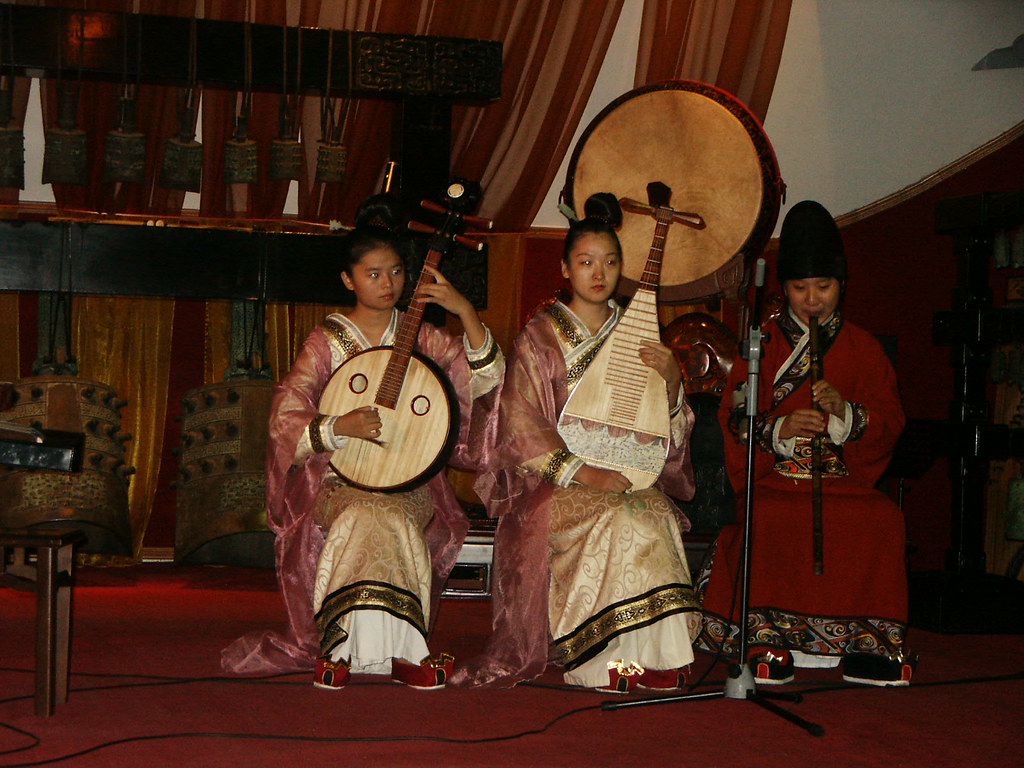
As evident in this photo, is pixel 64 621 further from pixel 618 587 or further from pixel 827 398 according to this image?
pixel 827 398

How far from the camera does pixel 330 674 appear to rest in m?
3.23

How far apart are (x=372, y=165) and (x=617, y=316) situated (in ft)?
7.30

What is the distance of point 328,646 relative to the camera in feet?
10.7

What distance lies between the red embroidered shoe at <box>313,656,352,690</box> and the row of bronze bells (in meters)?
2.08

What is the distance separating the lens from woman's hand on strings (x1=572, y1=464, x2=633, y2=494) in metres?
3.37

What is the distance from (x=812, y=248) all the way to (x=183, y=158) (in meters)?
2.33

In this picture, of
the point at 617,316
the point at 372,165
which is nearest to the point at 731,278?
the point at 617,316

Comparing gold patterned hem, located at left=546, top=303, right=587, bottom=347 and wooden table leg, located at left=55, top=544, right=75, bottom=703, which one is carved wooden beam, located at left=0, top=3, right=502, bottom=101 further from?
wooden table leg, located at left=55, top=544, right=75, bottom=703

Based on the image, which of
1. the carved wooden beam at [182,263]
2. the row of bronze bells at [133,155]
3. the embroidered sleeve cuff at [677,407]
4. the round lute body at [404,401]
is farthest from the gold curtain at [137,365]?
the embroidered sleeve cuff at [677,407]

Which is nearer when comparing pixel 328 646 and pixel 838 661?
pixel 328 646

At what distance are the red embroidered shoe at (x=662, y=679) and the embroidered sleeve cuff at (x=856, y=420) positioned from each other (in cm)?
90

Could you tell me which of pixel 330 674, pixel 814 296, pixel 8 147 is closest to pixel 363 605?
pixel 330 674

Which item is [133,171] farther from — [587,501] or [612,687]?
[612,687]

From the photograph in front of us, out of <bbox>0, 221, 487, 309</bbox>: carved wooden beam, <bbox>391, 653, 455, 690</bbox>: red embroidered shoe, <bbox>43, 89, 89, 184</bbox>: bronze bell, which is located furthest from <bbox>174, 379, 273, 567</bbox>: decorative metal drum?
<bbox>391, 653, 455, 690</bbox>: red embroidered shoe
